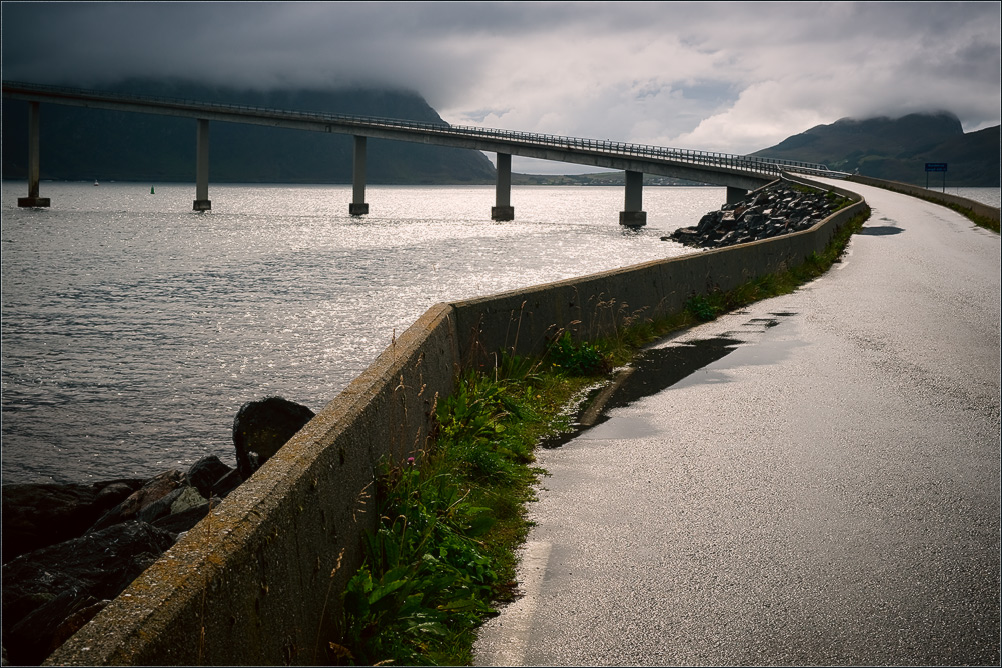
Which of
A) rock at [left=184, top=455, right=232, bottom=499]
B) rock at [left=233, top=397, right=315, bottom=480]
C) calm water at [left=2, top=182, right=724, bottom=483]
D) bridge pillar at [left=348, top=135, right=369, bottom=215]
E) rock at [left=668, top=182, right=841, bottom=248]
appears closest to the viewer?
rock at [left=233, top=397, right=315, bottom=480]

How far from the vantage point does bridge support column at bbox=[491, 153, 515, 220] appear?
110 meters

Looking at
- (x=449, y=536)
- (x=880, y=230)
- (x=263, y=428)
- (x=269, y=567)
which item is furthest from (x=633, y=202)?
(x=269, y=567)

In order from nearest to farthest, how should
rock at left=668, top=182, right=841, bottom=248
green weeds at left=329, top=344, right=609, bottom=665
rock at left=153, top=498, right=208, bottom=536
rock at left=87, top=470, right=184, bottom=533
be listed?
green weeds at left=329, top=344, right=609, bottom=665, rock at left=153, top=498, right=208, bottom=536, rock at left=87, top=470, right=184, bottom=533, rock at left=668, top=182, right=841, bottom=248

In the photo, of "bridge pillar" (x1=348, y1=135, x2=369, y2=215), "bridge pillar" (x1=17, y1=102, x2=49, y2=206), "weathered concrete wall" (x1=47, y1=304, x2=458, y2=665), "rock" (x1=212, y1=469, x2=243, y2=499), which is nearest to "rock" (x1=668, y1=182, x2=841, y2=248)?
"rock" (x1=212, y1=469, x2=243, y2=499)

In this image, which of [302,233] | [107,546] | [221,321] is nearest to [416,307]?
[221,321]

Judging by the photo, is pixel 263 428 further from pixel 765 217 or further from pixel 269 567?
pixel 765 217

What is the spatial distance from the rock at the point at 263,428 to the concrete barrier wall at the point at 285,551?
3.24 meters

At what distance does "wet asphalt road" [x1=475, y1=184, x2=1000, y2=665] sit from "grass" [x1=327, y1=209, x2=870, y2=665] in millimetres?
199

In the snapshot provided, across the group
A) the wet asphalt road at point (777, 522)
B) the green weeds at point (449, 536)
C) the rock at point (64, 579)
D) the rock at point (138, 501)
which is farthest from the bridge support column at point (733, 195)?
the rock at point (64, 579)

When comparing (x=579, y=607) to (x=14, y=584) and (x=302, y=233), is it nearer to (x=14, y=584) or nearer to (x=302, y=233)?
(x=14, y=584)

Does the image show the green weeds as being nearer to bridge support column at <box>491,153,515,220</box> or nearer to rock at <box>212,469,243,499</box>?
rock at <box>212,469,243,499</box>

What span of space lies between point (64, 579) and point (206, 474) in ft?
13.6

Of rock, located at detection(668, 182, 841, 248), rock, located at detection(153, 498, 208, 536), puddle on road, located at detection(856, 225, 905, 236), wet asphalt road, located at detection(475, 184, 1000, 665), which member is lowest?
rock, located at detection(153, 498, 208, 536)

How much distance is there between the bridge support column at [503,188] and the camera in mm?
110375
